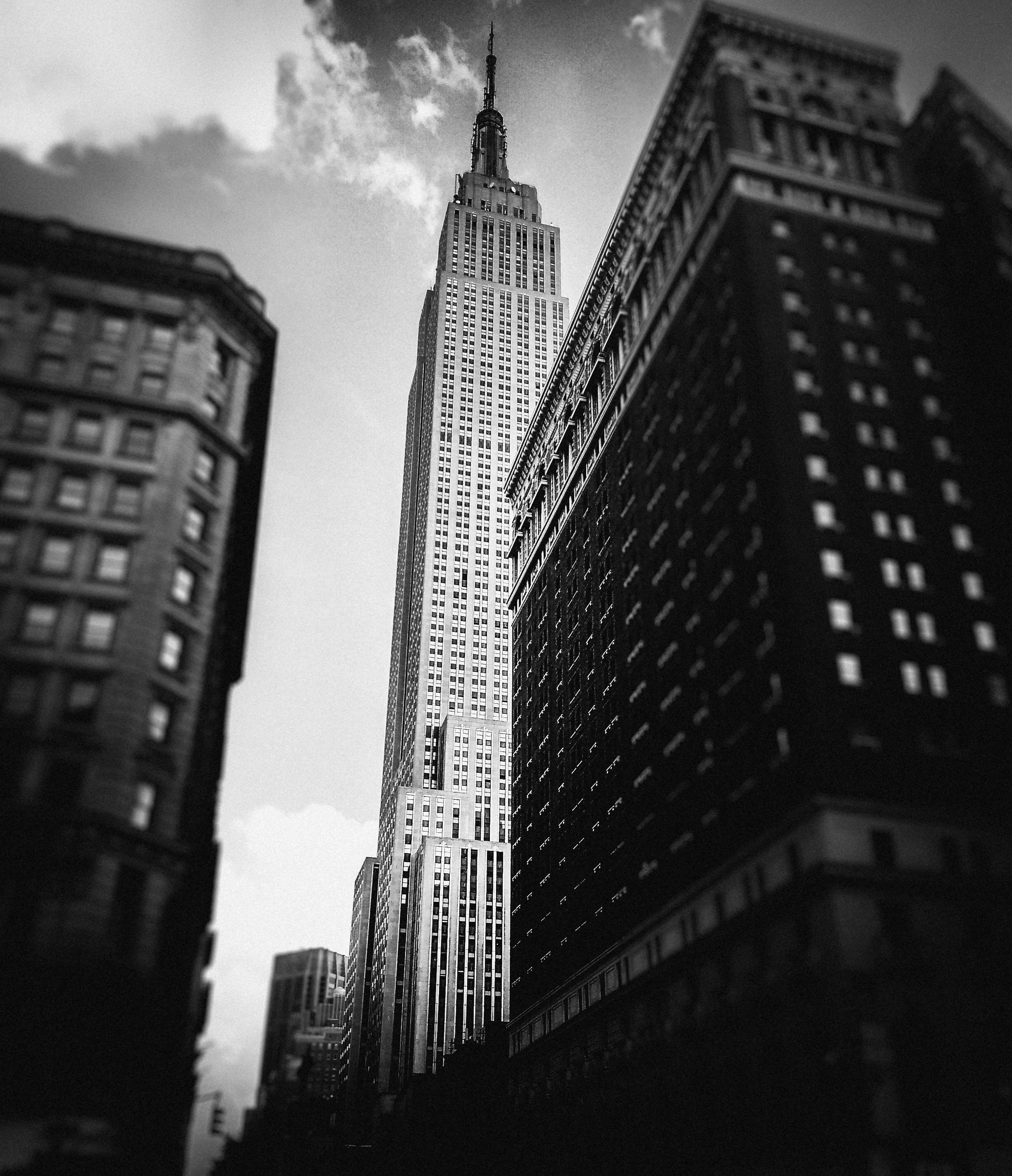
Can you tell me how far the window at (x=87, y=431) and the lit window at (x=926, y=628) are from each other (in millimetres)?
47223

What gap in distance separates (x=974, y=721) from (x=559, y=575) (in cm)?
6772

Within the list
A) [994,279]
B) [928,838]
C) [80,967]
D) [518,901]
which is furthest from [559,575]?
[80,967]

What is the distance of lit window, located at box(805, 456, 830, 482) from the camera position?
6725 cm

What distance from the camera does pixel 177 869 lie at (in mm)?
54906

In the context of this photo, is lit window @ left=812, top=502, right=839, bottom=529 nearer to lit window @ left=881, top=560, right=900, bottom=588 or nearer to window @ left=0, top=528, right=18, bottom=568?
lit window @ left=881, top=560, right=900, bottom=588

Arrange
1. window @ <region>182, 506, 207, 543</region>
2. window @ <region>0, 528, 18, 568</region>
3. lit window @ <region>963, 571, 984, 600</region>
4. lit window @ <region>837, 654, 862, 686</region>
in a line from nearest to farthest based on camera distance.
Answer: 1. window @ <region>0, 528, 18, 568</region>
2. lit window @ <region>837, 654, 862, 686</region>
3. window @ <region>182, 506, 207, 543</region>
4. lit window @ <region>963, 571, 984, 600</region>

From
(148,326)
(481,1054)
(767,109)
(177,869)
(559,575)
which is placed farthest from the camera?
(481,1054)

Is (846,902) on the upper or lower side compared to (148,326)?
lower

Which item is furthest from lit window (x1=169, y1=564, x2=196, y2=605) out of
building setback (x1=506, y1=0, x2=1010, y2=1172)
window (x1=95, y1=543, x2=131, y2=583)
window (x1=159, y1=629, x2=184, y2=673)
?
Answer: building setback (x1=506, y1=0, x2=1010, y2=1172)

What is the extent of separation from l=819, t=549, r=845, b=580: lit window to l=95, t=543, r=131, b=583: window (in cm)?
3832

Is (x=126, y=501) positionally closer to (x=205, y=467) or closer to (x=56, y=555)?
(x=56, y=555)

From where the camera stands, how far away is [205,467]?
66.9m

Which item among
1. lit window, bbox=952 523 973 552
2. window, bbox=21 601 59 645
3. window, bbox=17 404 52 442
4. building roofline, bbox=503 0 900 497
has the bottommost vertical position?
window, bbox=21 601 59 645

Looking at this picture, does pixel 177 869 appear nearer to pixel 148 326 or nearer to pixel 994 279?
pixel 148 326
